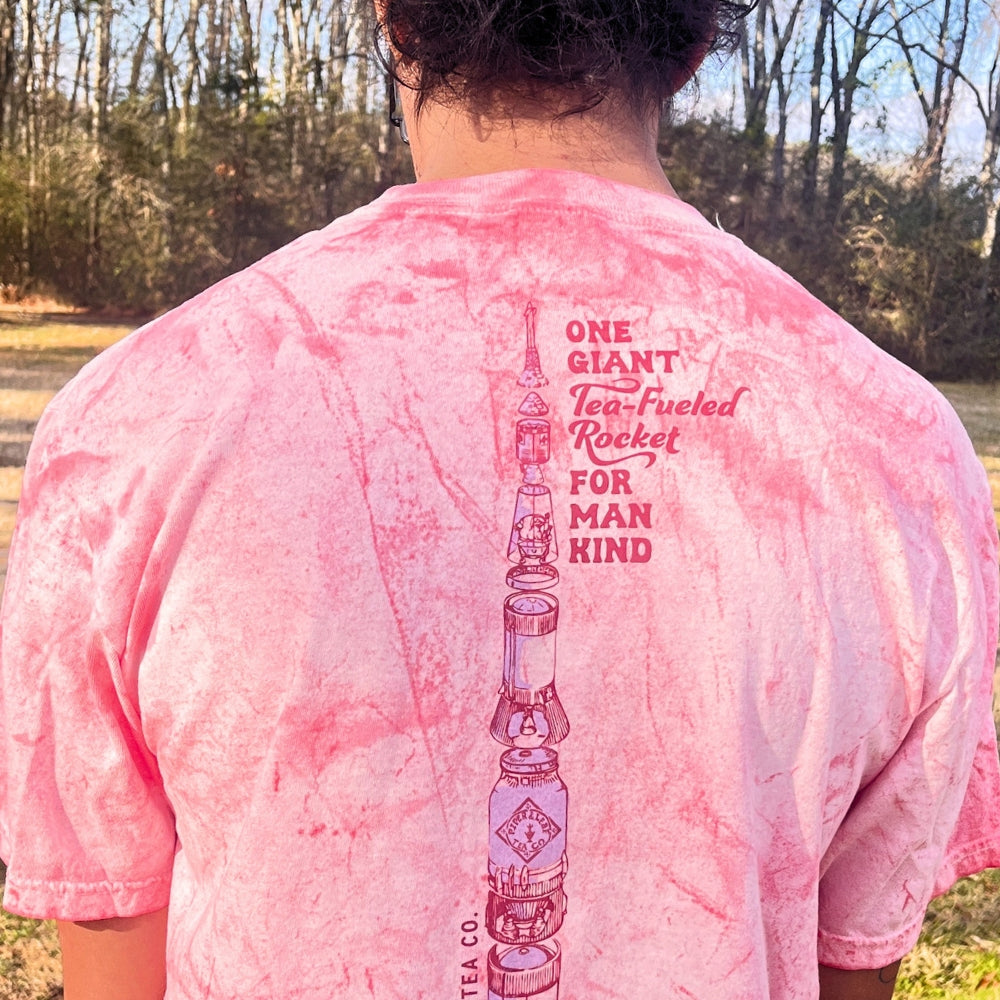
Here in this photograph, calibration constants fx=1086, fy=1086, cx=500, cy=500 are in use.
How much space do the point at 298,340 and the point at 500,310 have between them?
0.42 ft

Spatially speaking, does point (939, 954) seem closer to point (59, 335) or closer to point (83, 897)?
point (83, 897)

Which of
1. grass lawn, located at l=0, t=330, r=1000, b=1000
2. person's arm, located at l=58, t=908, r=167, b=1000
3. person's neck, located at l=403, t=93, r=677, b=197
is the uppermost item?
person's neck, located at l=403, t=93, r=677, b=197

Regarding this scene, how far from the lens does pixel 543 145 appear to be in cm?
73

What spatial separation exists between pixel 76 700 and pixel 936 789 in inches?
24.4

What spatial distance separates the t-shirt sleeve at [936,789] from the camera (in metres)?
0.76

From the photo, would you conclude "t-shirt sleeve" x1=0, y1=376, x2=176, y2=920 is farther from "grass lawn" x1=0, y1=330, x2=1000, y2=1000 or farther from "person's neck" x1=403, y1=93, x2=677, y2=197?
"grass lawn" x1=0, y1=330, x2=1000, y2=1000

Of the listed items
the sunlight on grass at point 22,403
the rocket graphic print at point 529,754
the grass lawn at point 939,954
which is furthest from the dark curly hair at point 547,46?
the sunlight on grass at point 22,403

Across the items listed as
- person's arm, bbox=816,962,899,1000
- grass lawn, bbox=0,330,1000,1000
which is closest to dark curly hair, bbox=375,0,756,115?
person's arm, bbox=816,962,899,1000

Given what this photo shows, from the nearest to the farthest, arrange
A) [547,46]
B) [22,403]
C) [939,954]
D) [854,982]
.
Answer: [547,46] < [854,982] < [939,954] < [22,403]

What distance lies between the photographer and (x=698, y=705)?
73 centimetres

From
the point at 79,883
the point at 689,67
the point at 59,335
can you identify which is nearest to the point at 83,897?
the point at 79,883

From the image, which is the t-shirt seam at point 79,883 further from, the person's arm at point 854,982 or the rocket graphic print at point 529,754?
the person's arm at point 854,982

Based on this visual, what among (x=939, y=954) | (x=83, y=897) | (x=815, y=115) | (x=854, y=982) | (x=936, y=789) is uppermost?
(x=815, y=115)

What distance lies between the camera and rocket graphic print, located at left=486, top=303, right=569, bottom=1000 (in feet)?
2.31
